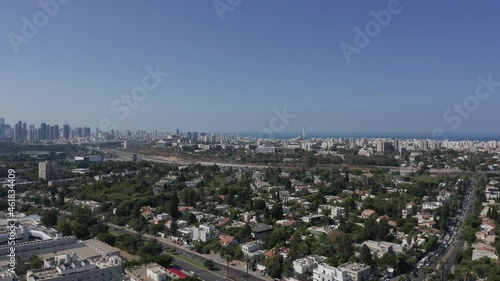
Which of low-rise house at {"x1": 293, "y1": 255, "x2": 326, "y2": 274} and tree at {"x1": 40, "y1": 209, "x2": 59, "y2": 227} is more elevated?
tree at {"x1": 40, "y1": 209, "x2": 59, "y2": 227}

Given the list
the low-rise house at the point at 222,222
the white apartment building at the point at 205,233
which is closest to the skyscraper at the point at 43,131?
the low-rise house at the point at 222,222

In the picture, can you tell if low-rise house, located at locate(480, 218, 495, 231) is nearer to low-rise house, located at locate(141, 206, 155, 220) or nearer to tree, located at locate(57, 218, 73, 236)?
low-rise house, located at locate(141, 206, 155, 220)

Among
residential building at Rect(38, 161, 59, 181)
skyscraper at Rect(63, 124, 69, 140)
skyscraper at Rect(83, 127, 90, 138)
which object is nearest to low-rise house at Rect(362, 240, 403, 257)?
residential building at Rect(38, 161, 59, 181)

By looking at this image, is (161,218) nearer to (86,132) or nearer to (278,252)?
(278,252)

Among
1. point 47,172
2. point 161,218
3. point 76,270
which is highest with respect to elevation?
point 76,270

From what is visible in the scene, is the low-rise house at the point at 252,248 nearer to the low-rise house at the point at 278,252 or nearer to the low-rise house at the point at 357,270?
the low-rise house at the point at 278,252

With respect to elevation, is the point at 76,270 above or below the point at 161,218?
above

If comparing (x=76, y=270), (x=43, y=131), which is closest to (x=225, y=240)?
(x=76, y=270)

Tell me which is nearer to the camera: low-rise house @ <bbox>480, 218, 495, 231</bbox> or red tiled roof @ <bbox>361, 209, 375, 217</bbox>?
low-rise house @ <bbox>480, 218, 495, 231</bbox>

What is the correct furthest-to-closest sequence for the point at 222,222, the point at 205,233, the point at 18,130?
the point at 18,130 → the point at 222,222 → the point at 205,233
